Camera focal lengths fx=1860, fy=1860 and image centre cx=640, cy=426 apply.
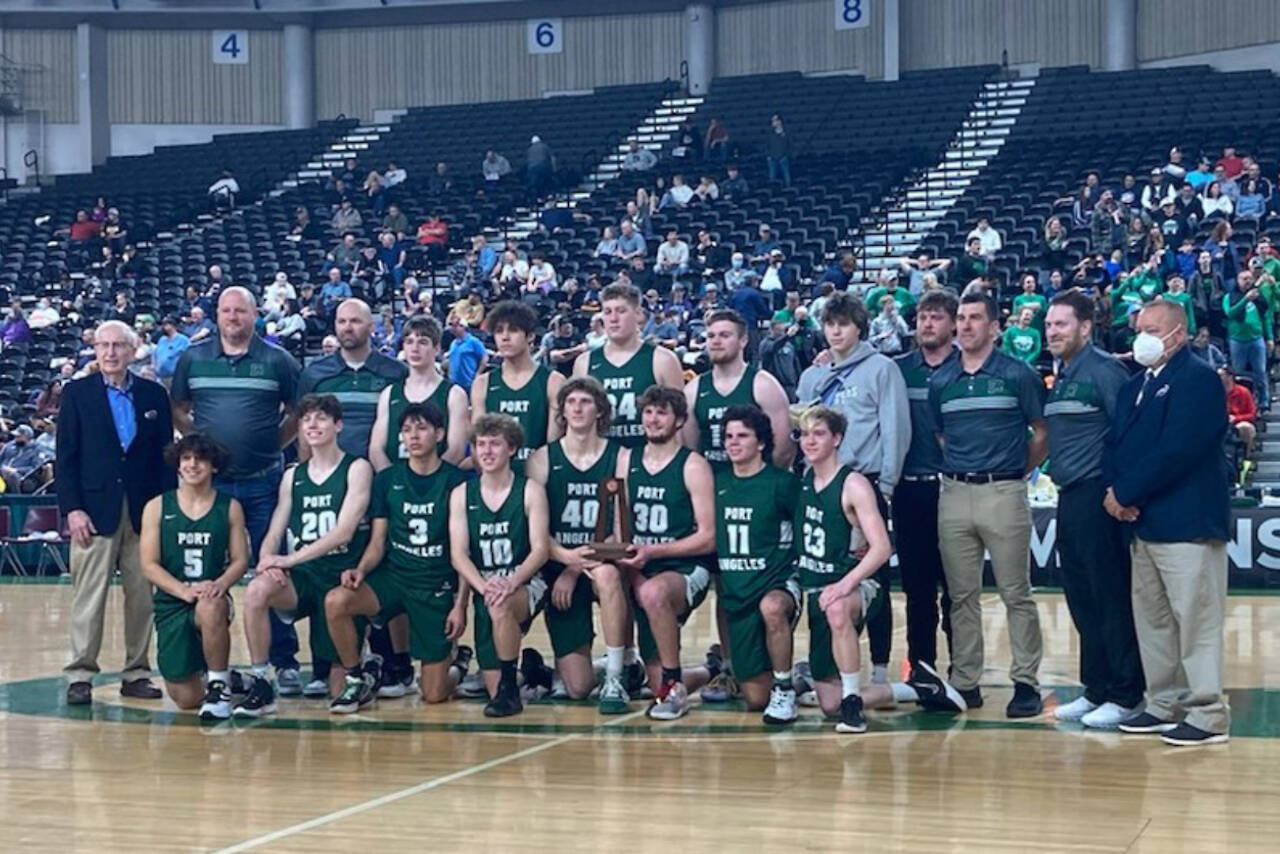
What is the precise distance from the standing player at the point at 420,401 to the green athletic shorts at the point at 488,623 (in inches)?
32.4

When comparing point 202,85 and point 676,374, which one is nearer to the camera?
point 676,374

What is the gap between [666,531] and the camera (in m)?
8.18

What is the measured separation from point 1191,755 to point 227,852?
357 centimetres

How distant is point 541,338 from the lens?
2047cm

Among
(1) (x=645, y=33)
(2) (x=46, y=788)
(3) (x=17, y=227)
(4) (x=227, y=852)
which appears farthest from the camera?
(1) (x=645, y=33)

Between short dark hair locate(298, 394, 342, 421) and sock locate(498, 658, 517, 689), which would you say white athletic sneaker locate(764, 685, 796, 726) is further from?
short dark hair locate(298, 394, 342, 421)

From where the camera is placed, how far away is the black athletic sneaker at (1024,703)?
25.5ft

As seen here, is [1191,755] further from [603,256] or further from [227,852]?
[603,256]

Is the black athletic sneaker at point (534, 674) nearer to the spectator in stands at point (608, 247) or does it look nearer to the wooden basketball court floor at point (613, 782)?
the wooden basketball court floor at point (613, 782)

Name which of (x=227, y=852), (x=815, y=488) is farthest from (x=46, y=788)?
(x=815, y=488)

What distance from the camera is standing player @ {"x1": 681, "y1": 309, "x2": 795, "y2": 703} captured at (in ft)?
26.9

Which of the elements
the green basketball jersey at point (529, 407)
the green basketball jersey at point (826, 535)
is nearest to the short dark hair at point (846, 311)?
the green basketball jersey at point (826, 535)

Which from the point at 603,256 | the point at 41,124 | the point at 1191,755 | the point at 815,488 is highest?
the point at 41,124

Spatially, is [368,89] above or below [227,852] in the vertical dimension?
above
